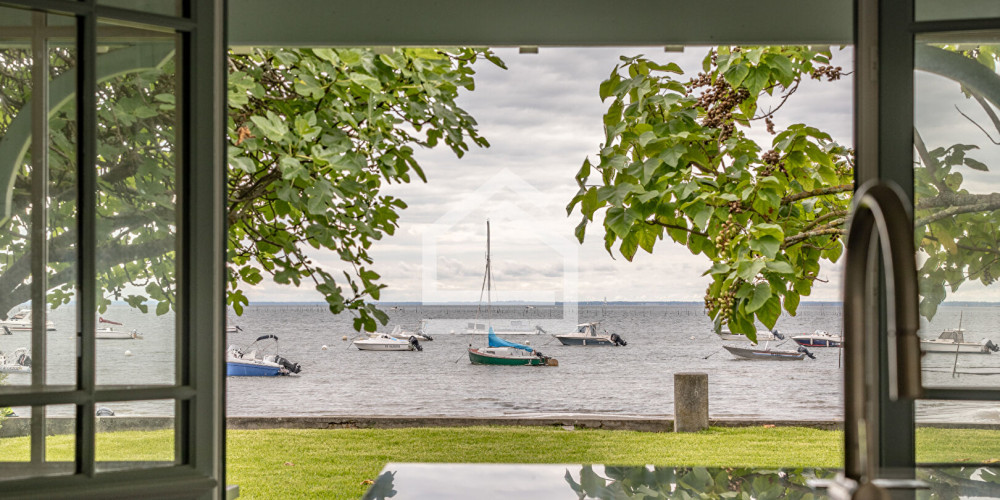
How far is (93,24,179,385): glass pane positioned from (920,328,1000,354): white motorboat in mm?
1369

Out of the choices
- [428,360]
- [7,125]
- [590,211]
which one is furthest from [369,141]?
[428,360]

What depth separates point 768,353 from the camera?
63.5ft

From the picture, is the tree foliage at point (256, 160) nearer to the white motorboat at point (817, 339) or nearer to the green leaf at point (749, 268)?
the green leaf at point (749, 268)

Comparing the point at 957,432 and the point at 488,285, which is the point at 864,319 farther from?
the point at 488,285

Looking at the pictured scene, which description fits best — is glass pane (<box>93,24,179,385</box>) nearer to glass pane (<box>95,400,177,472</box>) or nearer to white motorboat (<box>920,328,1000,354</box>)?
glass pane (<box>95,400,177,472</box>)

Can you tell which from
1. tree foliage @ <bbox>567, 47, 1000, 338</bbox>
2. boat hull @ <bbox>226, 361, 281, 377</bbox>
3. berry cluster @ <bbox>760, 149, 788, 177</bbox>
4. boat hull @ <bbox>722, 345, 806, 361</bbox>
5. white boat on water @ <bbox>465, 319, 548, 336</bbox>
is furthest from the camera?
white boat on water @ <bbox>465, 319, 548, 336</bbox>

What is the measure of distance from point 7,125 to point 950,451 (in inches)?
68.3

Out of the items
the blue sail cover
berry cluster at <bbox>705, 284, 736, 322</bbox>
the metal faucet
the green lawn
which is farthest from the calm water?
the metal faucet

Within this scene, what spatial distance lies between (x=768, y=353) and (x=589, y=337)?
4828 millimetres

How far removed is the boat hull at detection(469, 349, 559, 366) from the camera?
20109 mm

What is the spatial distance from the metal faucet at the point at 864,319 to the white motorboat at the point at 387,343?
20.9 meters

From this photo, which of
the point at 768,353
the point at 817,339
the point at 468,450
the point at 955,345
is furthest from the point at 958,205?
the point at 817,339

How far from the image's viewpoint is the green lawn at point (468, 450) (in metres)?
7.81

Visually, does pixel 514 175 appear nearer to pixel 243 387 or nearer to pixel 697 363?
pixel 697 363
